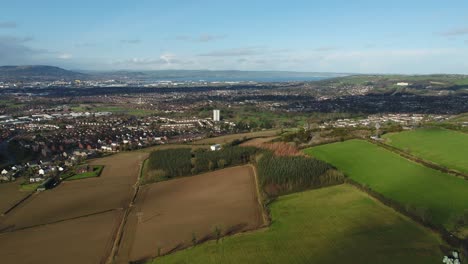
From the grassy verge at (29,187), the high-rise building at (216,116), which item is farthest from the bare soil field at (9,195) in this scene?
the high-rise building at (216,116)

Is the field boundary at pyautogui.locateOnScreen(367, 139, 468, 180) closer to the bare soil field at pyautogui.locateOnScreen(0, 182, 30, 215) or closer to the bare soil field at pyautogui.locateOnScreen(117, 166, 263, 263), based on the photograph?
the bare soil field at pyautogui.locateOnScreen(117, 166, 263, 263)

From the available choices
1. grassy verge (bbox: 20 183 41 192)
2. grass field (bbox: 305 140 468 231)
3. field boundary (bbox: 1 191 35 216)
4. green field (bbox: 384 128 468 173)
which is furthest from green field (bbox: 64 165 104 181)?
green field (bbox: 384 128 468 173)

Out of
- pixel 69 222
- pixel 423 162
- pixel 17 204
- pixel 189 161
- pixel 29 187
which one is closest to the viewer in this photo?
pixel 69 222

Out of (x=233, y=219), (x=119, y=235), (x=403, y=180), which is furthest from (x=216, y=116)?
(x=119, y=235)

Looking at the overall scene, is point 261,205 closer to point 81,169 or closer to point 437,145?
point 81,169

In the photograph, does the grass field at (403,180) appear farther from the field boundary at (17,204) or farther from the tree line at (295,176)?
the field boundary at (17,204)

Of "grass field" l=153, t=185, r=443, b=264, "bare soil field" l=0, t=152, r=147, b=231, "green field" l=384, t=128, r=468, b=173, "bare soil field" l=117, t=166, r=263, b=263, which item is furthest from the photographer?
"green field" l=384, t=128, r=468, b=173
